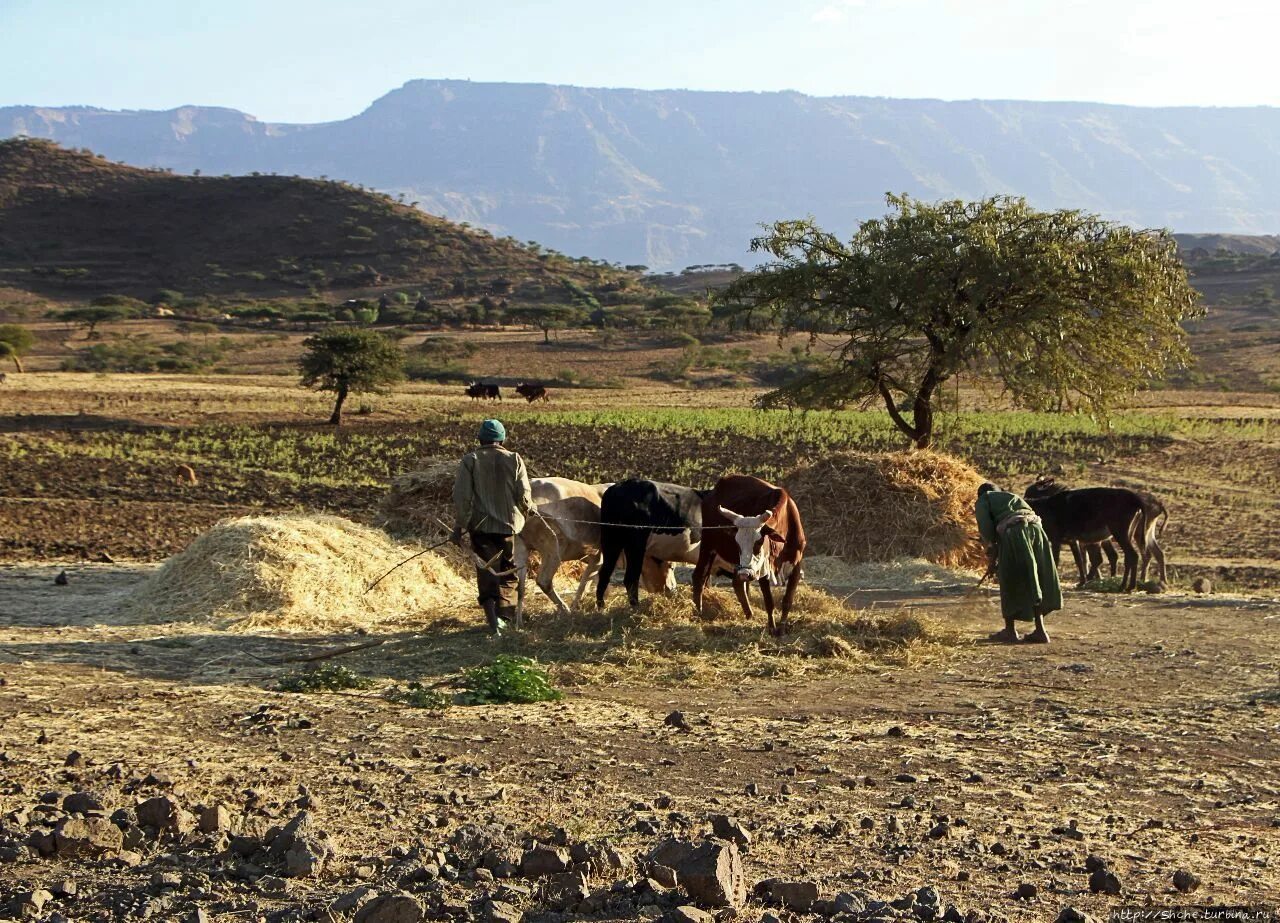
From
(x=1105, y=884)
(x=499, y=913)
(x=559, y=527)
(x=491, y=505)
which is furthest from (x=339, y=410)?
(x=1105, y=884)

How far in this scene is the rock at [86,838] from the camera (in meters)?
6.21

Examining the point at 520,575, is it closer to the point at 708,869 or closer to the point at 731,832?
the point at 731,832

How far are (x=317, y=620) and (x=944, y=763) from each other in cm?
700

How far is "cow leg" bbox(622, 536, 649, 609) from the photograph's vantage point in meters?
13.3

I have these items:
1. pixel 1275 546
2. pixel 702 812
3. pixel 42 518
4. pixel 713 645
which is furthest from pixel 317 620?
pixel 1275 546

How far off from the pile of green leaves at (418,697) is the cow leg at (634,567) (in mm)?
3272

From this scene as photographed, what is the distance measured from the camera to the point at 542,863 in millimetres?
6090

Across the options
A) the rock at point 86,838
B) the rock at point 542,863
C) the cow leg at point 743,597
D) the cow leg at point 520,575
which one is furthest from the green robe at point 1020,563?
the rock at point 86,838

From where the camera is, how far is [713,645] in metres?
12.1

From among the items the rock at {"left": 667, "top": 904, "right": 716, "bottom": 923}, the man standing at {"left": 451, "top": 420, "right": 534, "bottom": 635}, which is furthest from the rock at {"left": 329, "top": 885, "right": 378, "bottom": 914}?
the man standing at {"left": 451, "top": 420, "right": 534, "bottom": 635}

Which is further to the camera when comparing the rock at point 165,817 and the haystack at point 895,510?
the haystack at point 895,510

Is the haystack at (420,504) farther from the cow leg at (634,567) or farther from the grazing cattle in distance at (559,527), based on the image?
the cow leg at (634,567)

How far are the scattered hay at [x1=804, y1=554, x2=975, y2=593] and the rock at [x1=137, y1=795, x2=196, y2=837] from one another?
11944 millimetres

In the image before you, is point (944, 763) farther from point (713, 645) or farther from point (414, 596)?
point (414, 596)
